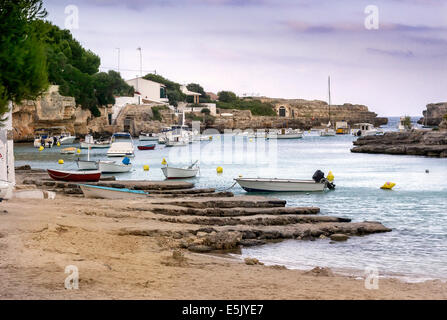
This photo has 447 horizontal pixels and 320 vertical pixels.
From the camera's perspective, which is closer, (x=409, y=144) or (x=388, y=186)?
(x=388, y=186)

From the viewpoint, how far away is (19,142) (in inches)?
3450

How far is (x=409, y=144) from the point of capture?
7319 cm

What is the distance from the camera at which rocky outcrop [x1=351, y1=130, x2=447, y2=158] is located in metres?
66.0

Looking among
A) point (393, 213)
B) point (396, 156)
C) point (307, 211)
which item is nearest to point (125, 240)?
point (307, 211)

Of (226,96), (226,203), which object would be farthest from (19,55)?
(226,96)

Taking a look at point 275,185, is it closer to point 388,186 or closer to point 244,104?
point 388,186

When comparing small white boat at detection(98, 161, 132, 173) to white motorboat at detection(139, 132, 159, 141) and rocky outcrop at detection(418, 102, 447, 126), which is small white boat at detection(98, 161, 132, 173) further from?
rocky outcrop at detection(418, 102, 447, 126)

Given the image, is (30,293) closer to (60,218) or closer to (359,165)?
(60,218)

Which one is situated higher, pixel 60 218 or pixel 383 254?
pixel 60 218

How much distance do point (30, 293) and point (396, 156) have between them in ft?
207

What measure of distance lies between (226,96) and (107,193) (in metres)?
160

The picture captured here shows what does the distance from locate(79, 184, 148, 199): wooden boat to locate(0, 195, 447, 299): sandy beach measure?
24.2ft

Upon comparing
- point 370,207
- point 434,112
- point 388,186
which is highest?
point 434,112

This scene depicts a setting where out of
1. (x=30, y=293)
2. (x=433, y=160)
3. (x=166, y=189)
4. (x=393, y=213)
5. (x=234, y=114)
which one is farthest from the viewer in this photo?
(x=234, y=114)
